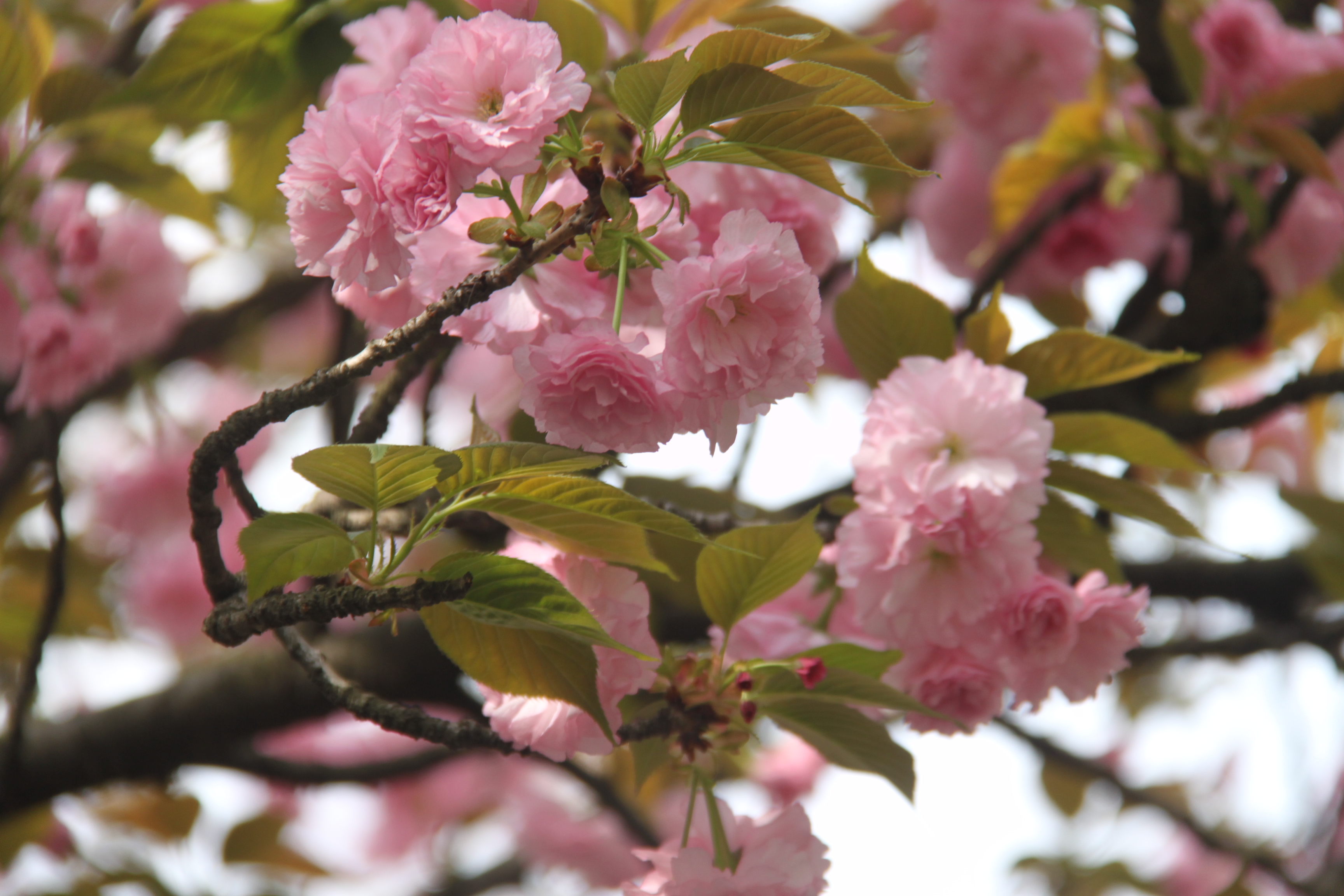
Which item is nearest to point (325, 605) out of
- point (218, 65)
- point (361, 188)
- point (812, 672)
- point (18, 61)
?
point (361, 188)

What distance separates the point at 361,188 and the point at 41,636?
2.94ft

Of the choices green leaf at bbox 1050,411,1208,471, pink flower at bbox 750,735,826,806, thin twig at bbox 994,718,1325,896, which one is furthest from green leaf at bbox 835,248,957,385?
pink flower at bbox 750,735,826,806

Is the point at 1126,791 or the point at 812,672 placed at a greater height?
the point at 812,672

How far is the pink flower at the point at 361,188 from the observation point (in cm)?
60

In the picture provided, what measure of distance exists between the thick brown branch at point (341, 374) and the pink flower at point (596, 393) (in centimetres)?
6

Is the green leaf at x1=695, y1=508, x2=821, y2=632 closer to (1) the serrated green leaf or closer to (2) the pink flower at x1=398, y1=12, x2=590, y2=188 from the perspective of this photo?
(1) the serrated green leaf

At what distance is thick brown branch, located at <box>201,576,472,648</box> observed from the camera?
2.01ft

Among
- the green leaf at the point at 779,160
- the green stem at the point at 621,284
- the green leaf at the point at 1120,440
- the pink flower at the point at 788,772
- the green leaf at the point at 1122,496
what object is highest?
the green leaf at the point at 779,160

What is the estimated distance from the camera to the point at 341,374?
1.98 ft

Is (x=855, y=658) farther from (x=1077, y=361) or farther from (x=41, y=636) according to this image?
(x=41, y=636)

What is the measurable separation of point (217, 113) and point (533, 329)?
0.66 meters

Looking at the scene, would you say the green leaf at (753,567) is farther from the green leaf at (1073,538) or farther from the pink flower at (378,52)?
the pink flower at (378,52)

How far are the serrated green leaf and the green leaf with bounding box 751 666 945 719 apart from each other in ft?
0.57

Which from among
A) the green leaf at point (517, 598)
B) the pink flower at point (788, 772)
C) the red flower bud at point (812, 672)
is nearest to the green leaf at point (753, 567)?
the red flower bud at point (812, 672)
